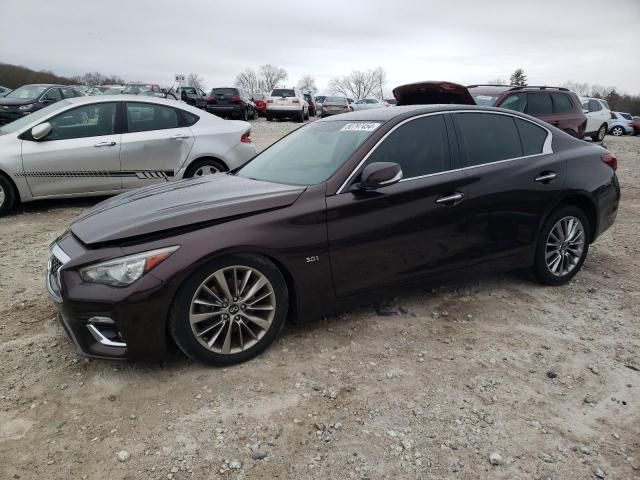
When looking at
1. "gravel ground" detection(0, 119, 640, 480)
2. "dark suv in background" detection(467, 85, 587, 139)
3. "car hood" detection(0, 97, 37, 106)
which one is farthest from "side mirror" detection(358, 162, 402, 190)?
"car hood" detection(0, 97, 37, 106)

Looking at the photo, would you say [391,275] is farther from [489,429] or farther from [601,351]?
[601,351]

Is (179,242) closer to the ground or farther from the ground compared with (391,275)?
farther from the ground

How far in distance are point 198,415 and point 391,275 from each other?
5.10 ft

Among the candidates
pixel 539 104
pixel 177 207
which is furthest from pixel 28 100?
pixel 177 207

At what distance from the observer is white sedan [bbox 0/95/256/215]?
6316mm

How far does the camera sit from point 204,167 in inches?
279

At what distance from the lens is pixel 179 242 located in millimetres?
2738

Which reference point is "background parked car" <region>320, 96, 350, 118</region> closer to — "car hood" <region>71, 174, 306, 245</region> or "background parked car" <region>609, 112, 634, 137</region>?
"background parked car" <region>609, 112, 634, 137</region>

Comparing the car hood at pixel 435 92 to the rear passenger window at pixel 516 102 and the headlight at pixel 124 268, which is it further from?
the headlight at pixel 124 268

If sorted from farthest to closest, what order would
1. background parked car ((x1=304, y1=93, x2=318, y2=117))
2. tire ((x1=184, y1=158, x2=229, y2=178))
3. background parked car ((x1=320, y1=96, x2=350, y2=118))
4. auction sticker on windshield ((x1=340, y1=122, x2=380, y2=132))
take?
background parked car ((x1=304, y1=93, x2=318, y2=117)), background parked car ((x1=320, y1=96, x2=350, y2=118)), tire ((x1=184, y1=158, x2=229, y2=178)), auction sticker on windshield ((x1=340, y1=122, x2=380, y2=132))

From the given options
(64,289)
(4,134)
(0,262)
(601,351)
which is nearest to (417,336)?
(601,351)

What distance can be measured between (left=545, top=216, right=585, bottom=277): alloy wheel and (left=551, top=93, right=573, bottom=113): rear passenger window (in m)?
6.80

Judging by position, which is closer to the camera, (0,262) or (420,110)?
(420,110)

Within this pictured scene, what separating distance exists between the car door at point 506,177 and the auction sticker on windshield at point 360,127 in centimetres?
71
